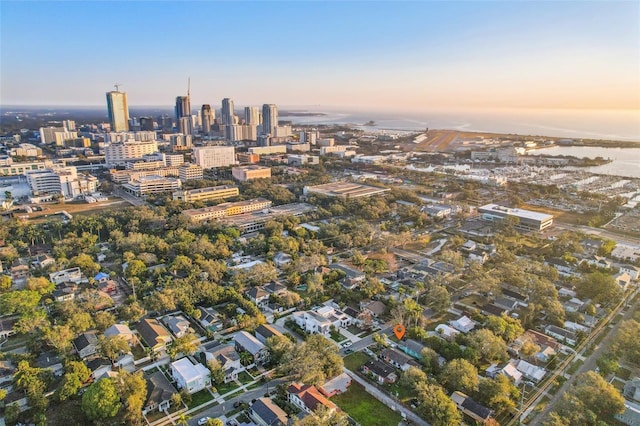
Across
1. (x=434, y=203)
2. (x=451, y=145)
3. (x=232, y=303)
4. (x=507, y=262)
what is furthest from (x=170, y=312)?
(x=451, y=145)

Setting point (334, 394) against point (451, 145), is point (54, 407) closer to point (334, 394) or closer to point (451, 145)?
point (334, 394)

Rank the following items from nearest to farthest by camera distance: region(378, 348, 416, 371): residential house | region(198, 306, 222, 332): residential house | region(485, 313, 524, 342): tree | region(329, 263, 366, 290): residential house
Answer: region(378, 348, 416, 371): residential house, region(485, 313, 524, 342): tree, region(198, 306, 222, 332): residential house, region(329, 263, 366, 290): residential house

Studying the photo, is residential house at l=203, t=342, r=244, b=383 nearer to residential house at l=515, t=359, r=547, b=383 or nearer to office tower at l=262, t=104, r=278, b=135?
residential house at l=515, t=359, r=547, b=383

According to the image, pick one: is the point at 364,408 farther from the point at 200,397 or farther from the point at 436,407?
the point at 200,397

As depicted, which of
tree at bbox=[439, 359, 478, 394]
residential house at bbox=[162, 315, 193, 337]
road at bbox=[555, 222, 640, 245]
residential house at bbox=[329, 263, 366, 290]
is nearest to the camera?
tree at bbox=[439, 359, 478, 394]

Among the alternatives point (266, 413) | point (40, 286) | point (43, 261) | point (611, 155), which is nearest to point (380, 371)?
point (266, 413)

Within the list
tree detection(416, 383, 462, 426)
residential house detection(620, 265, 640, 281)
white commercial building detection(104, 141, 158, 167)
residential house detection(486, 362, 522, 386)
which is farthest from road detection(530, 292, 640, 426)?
white commercial building detection(104, 141, 158, 167)

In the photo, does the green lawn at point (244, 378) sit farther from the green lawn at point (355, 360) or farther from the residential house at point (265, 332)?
the green lawn at point (355, 360)
